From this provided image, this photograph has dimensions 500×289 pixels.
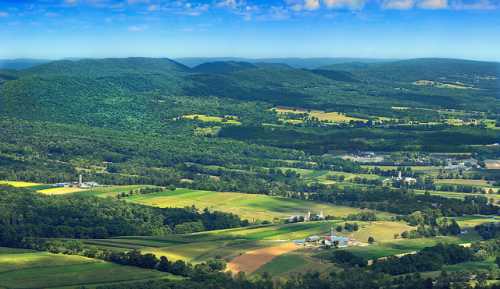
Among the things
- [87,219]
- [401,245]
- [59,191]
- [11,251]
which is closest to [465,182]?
[401,245]

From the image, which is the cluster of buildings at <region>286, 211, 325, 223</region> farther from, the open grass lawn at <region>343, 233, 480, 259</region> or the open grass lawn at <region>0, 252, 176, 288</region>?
the open grass lawn at <region>0, 252, 176, 288</region>

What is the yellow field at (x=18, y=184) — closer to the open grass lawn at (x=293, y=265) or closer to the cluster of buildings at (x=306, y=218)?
the cluster of buildings at (x=306, y=218)

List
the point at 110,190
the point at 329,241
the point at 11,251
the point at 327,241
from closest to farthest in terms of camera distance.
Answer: the point at 11,251, the point at 327,241, the point at 329,241, the point at 110,190

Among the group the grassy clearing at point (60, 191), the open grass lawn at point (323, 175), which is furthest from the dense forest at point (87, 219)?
the open grass lawn at point (323, 175)

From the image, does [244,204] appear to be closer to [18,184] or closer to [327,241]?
[327,241]

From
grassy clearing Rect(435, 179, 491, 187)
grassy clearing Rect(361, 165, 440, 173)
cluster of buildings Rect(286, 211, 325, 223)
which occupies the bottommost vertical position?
grassy clearing Rect(361, 165, 440, 173)

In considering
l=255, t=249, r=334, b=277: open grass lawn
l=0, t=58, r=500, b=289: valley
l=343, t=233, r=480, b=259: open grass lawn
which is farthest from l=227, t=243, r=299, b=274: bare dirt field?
l=343, t=233, r=480, b=259: open grass lawn

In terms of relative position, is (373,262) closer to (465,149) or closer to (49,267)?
(49,267)
